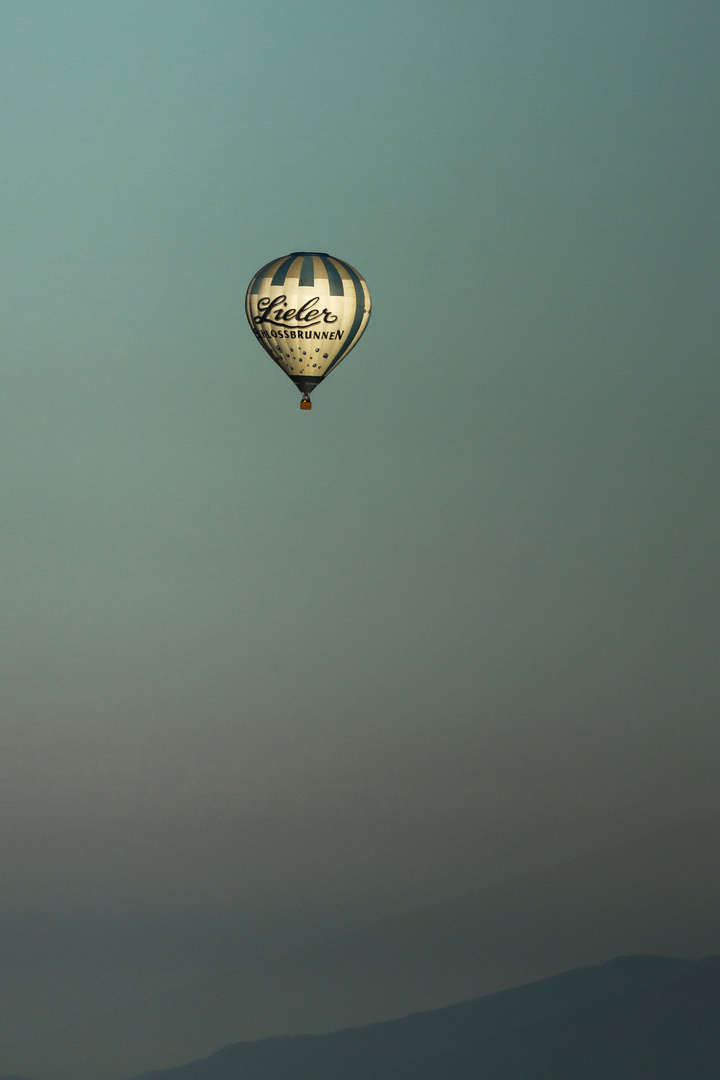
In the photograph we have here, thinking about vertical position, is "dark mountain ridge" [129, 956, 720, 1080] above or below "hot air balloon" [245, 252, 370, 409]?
above

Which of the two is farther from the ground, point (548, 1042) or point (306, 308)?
point (548, 1042)

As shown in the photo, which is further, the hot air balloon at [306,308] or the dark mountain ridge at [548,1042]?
the dark mountain ridge at [548,1042]

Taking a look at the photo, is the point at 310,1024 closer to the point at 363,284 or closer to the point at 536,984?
the point at 536,984

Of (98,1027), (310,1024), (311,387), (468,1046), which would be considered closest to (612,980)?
(468,1046)

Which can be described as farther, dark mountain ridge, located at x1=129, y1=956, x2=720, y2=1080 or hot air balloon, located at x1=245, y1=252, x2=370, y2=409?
dark mountain ridge, located at x1=129, y1=956, x2=720, y2=1080

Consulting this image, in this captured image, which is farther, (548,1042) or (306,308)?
(548,1042)

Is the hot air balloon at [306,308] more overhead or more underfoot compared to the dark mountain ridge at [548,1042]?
more underfoot
